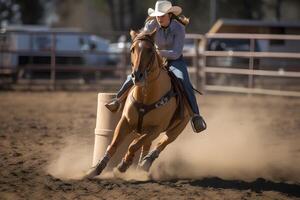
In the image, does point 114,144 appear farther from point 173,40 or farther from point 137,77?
point 173,40

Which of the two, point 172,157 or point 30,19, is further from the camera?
point 30,19

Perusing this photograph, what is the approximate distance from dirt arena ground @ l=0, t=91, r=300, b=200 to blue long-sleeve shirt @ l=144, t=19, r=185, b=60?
1.32 meters

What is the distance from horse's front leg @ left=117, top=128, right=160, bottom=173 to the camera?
5.91 m

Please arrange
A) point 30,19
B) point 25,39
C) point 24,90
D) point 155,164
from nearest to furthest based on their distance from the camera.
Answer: point 155,164 < point 24,90 < point 25,39 < point 30,19

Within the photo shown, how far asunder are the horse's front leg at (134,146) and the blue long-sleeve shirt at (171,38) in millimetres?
977

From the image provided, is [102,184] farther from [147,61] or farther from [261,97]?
[261,97]

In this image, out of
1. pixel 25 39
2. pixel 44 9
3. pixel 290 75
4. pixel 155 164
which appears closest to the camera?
pixel 155 164

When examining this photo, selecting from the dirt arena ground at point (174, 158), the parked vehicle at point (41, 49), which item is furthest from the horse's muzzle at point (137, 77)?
the parked vehicle at point (41, 49)

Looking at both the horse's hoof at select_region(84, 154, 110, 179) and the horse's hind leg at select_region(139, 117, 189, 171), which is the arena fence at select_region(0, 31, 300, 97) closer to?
the horse's hind leg at select_region(139, 117, 189, 171)

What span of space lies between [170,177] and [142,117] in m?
0.90

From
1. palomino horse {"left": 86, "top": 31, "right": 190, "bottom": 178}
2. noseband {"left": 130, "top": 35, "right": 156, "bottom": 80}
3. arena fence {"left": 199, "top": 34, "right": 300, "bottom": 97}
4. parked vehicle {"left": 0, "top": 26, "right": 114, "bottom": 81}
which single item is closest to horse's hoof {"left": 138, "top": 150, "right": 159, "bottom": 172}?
palomino horse {"left": 86, "top": 31, "right": 190, "bottom": 178}

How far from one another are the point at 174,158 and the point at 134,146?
169cm

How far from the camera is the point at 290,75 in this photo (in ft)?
51.1

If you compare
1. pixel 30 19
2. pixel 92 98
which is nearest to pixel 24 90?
pixel 92 98
